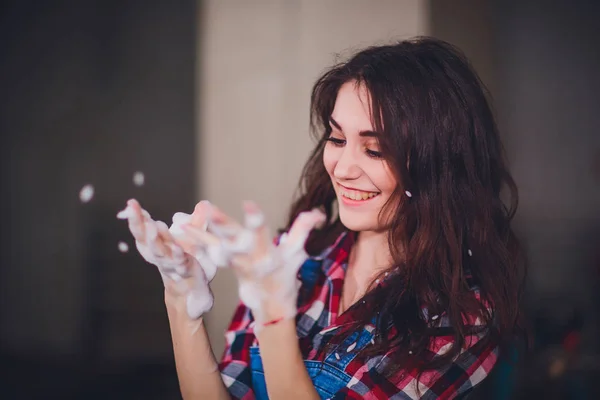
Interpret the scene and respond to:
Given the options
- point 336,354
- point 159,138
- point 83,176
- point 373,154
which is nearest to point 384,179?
point 373,154

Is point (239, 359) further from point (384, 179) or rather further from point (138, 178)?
point (138, 178)

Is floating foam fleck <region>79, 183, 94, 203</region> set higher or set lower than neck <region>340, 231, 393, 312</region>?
higher

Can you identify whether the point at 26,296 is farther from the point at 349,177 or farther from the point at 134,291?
the point at 349,177

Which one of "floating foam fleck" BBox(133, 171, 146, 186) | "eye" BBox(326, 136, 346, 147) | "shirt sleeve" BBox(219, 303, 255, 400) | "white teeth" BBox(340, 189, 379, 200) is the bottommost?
"shirt sleeve" BBox(219, 303, 255, 400)

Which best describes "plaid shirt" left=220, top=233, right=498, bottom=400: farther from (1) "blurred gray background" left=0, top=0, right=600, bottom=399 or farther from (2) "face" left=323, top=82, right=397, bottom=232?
(1) "blurred gray background" left=0, top=0, right=600, bottom=399

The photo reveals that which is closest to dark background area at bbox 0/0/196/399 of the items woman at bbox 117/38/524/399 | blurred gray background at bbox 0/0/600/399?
blurred gray background at bbox 0/0/600/399

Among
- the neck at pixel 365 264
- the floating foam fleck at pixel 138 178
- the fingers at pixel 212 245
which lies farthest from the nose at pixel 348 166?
the floating foam fleck at pixel 138 178

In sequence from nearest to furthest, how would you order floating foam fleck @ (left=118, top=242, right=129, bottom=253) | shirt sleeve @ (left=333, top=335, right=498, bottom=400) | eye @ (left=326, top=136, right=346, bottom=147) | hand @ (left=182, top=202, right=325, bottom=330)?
hand @ (left=182, top=202, right=325, bottom=330) → shirt sleeve @ (left=333, top=335, right=498, bottom=400) → eye @ (left=326, top=136, right=346, bottom=147) → floating foam fleck @ (left=118, top=242, right=129, bottom=253)

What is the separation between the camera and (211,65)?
4.25 feet

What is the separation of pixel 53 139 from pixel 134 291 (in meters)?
0.42

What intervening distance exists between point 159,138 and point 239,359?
61cm

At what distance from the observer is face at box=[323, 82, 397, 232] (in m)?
0.82

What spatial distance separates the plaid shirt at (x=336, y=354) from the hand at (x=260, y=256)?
0.21 meters

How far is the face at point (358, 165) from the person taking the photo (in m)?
0.82
